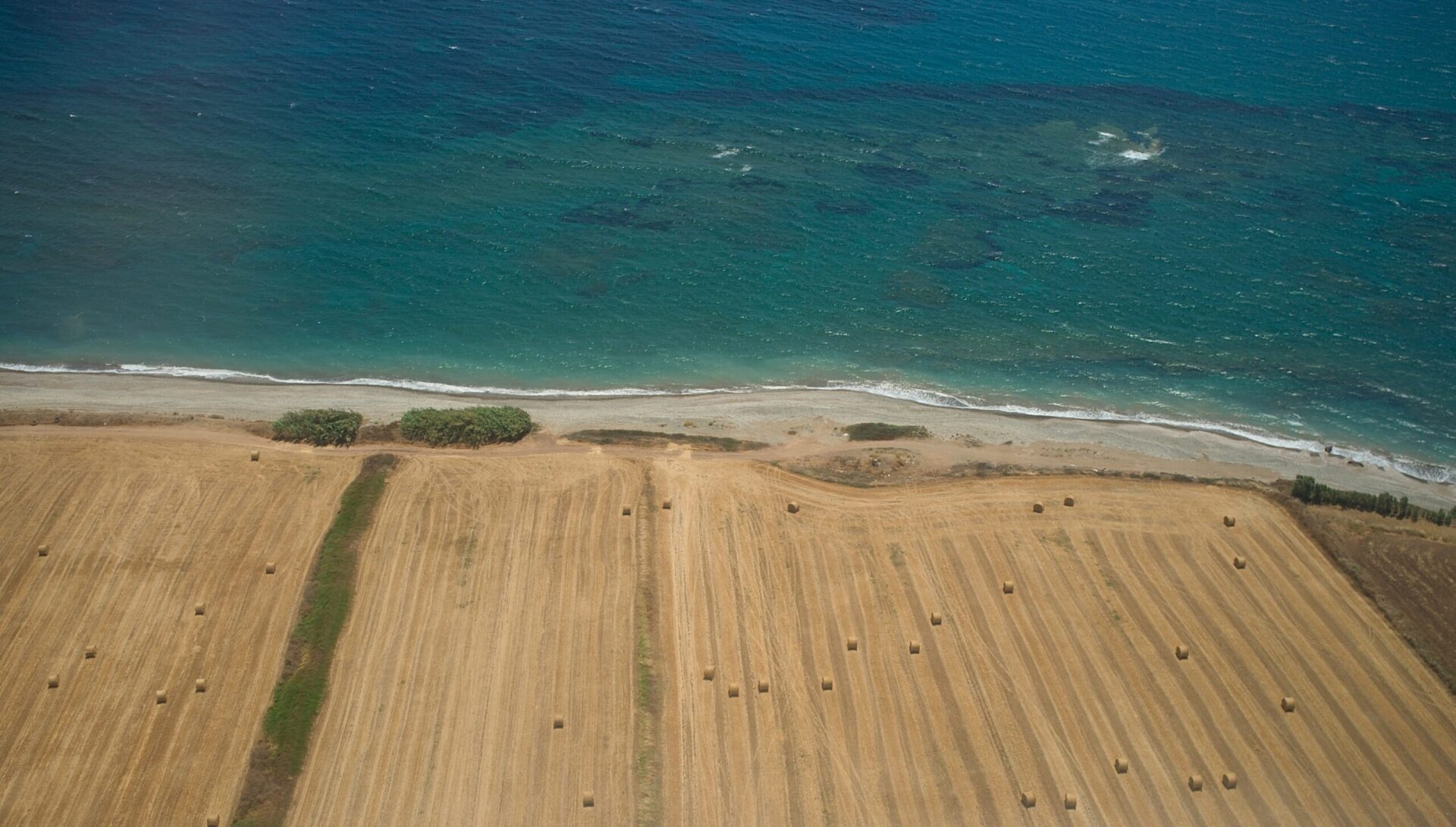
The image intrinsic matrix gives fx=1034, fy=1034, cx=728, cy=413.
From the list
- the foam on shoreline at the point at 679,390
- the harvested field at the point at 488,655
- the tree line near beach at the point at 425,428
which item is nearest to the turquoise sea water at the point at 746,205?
the foam on shoreline at the point at 679,390

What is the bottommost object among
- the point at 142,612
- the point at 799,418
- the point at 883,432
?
the point at 142,612

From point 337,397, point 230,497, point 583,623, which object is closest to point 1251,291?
point 583,623

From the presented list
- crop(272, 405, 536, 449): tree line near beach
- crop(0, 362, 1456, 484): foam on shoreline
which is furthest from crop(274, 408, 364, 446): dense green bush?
crop(0, 362, 1456, 484): foam on shoreline

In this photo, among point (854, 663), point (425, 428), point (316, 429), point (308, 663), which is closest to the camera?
point (308, 663)

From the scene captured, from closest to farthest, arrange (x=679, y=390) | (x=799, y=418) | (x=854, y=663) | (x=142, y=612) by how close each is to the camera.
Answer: (x=854, y=663)
(x=142, y=612)
(x=799, y=418)
(x=679, y=390)

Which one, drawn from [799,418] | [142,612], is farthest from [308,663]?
[799,418]

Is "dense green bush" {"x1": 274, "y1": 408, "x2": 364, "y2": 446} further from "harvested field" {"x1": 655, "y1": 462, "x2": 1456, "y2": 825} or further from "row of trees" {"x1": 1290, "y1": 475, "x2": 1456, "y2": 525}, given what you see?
"row of trees" {"x1": 1290, "y1": 475, "x2": 1456, "y2": 525}

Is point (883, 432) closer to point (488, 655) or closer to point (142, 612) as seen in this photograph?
point (488, 655)
